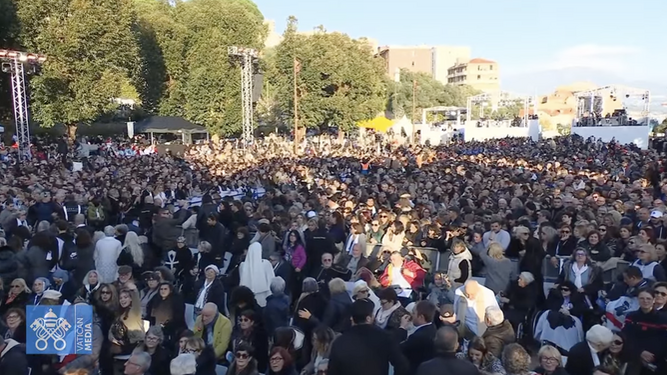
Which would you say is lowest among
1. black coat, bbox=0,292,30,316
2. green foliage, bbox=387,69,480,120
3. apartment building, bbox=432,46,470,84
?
Answer: black coat, bbox=0,292,30,316

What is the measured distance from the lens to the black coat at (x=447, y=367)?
144 inches

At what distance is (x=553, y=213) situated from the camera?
10133 mm

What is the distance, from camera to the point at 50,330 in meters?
4.00

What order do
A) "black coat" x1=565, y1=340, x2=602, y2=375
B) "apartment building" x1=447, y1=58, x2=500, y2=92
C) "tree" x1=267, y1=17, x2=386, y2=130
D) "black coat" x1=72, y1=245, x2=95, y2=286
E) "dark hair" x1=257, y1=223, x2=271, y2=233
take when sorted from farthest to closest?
"apartment building" x1=447, y1=58, x2=500, y2=92 < "tree" x1=267, y1=17, x2=386, y2=130 < "dark hair" x1=257, y1=223, x2=271, y2=233 < "black coat" x1=72, y1=245, x2=95, y2=286 < "black coat" x1=565, y1=340, x2=602, y2=375

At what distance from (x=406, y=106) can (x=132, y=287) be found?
70.4 meters

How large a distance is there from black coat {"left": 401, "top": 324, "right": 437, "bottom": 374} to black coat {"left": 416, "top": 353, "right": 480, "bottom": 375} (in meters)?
0.89

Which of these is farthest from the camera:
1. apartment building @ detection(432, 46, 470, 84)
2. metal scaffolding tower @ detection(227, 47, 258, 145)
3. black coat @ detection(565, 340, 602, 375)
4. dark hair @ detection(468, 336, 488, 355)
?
apartment building @ detection(432, 46, 470, 84)

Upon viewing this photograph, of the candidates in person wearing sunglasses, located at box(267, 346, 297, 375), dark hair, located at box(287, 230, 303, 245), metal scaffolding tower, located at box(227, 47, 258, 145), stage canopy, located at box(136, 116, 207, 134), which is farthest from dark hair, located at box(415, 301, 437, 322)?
stage canopy, located at box(136, 116, 207, 134)

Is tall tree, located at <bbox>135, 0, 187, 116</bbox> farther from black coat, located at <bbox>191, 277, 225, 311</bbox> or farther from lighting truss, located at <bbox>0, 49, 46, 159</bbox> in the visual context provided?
black coat, located at <bbox>191, 277, 225, 311</bbox>

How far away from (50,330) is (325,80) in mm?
39957

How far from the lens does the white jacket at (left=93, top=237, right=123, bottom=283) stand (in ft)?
23.7

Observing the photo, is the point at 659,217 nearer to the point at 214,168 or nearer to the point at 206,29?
the point at 214,168

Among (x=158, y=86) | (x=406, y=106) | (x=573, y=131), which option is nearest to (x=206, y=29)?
(x=158, y=86)

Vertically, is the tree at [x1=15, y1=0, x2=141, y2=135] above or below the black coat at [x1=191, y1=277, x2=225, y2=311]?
above
